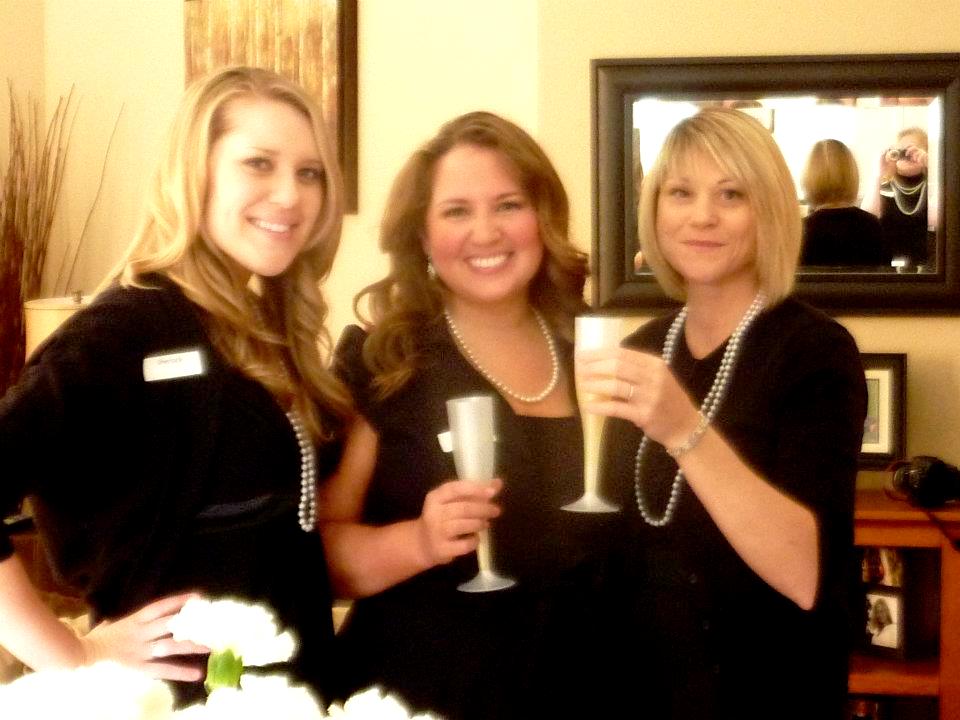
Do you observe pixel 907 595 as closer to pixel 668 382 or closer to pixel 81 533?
pixel 668 382

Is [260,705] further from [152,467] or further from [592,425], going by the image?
[592,425]

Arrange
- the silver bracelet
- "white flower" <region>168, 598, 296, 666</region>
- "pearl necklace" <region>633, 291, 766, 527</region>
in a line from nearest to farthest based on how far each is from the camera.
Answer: "white flower" <region>168, 598, 296, 666</region>, the silver bracelet, "pearl necklace" <region>633, 291, 766, 527</region>

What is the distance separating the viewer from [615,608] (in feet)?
5.07

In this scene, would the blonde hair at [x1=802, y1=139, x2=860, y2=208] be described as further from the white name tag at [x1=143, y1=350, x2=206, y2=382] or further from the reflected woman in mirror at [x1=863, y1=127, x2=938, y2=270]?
the white name tag at [x1=143, y1=350, x2=206, y2=382]

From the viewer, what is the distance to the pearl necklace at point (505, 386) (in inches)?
64.1

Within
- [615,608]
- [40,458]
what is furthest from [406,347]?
[40,458]

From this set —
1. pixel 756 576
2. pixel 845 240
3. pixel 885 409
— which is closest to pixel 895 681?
pixel 885 409

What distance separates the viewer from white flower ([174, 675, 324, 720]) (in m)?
0.53

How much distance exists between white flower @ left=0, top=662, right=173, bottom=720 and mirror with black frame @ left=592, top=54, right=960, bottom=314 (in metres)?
2.81

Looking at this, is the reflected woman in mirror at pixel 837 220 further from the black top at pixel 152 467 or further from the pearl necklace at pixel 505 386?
the black top at pixel 152 467

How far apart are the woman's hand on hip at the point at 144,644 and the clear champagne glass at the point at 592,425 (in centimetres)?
56

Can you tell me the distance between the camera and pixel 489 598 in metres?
1.51

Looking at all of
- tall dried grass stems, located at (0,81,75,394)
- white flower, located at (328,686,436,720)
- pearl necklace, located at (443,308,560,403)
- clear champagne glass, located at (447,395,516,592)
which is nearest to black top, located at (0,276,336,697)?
clear champagne glass, located at (447,395,516,592)

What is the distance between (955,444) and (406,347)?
2175 mm
